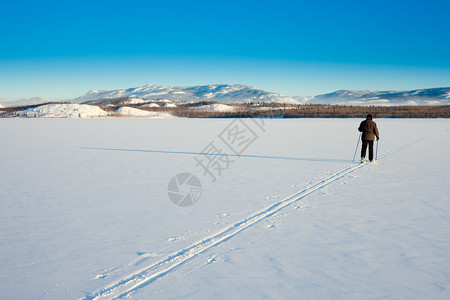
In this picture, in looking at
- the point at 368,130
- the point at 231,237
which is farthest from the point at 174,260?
the point at 368,130

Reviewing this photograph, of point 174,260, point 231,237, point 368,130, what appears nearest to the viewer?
point 174,260

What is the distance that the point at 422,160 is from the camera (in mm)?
11938

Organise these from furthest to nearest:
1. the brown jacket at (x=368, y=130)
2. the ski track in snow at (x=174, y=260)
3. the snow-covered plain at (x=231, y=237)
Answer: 1. the brown jacket at (x=368, y=130)
2. the snow-covered plain at (x=231, y=237)
3. the ski track in snow at (x=174, y=260)

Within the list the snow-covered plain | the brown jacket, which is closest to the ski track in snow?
the snow-covered plain

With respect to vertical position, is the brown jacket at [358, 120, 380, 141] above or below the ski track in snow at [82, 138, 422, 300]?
above

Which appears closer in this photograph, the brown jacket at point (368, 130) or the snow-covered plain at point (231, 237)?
the snow-covered plain at point (231, 237)

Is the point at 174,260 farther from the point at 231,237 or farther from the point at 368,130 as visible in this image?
the point at 368,130

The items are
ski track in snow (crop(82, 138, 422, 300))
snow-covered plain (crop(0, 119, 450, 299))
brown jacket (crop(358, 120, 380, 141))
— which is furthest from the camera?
brown jacket (crop(358, 120, 380, 141))

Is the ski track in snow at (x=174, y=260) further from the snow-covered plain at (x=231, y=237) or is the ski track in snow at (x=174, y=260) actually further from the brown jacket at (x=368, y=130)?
the brown jacket at (x=368, y=130)

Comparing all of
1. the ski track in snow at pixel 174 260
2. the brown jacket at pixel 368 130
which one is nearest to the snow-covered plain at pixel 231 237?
the ski track in snow at pixel 174 260

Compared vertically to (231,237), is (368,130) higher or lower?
higher

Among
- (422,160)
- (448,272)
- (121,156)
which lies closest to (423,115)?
(422,160)

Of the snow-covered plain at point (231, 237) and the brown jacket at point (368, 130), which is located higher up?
the brown jacket at point (368, 130)

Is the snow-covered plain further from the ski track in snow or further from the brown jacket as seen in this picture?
the brown jacket
